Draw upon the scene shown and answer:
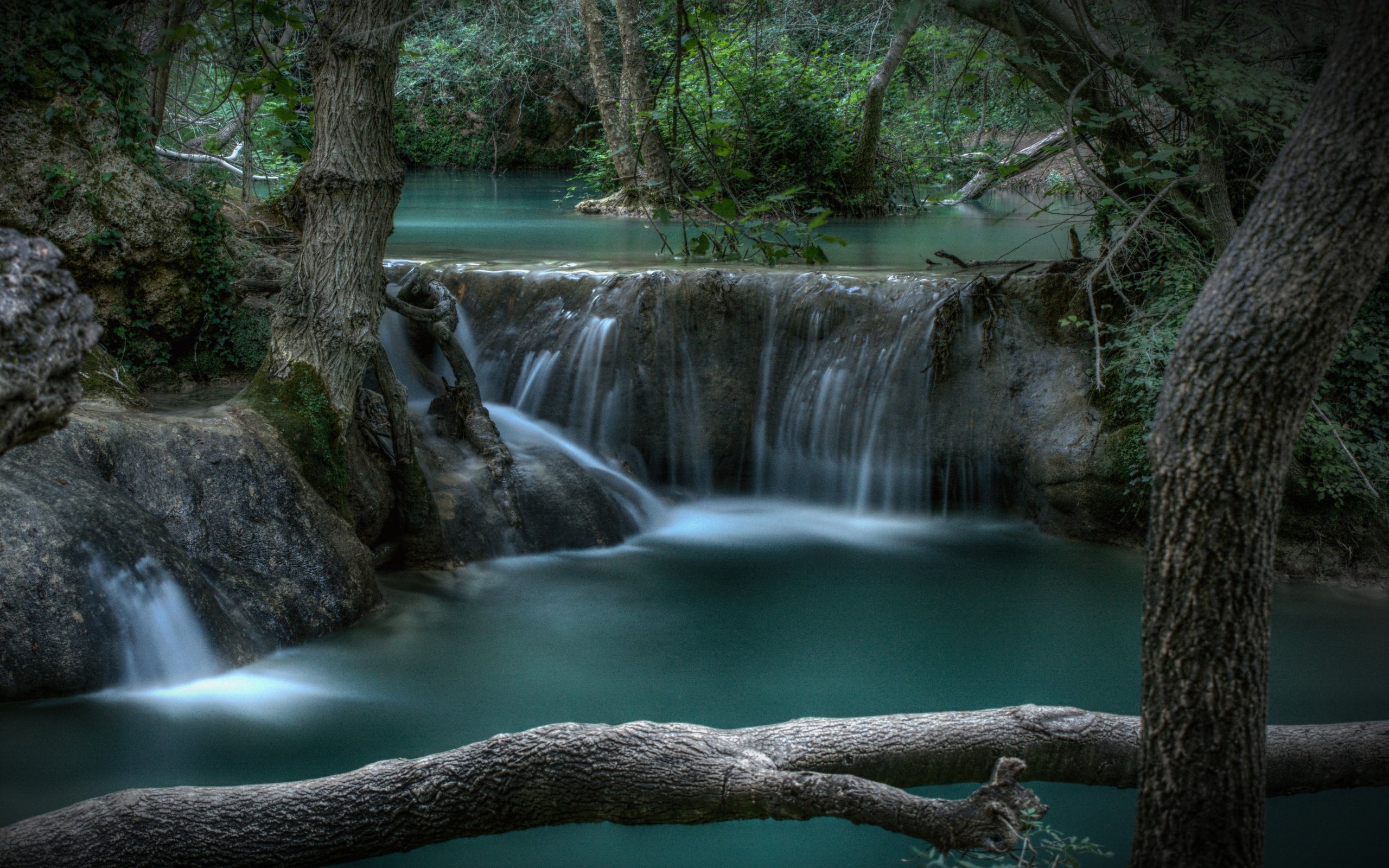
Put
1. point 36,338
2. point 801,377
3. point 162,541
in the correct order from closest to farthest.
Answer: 1. point 36,338
2. point 162,541
3. point 801,377

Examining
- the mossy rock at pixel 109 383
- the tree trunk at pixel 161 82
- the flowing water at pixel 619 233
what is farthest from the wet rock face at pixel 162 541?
the flowing water at pixel 619 233

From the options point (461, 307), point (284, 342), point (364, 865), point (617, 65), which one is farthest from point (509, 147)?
point (364, 865)

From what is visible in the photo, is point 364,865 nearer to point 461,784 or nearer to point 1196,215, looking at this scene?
point 461,784

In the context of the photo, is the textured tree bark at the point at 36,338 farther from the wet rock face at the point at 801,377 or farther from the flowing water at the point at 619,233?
the wet rock face at the point at 801,377

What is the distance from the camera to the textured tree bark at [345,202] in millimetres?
6125

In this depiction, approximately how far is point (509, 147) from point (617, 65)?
5654mm

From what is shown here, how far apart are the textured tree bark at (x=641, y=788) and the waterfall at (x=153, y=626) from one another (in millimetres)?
1992

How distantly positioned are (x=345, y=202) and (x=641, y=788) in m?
4.41

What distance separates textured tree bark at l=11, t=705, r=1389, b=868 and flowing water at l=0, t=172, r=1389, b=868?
82 cm

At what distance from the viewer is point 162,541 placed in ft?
16.9

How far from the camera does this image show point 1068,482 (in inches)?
314

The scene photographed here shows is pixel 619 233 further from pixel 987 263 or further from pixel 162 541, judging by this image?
pixel 162 541

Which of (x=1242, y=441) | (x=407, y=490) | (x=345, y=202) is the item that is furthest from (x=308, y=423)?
(x=1242, y=441)

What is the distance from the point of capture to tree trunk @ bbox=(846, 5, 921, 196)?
1512cm
